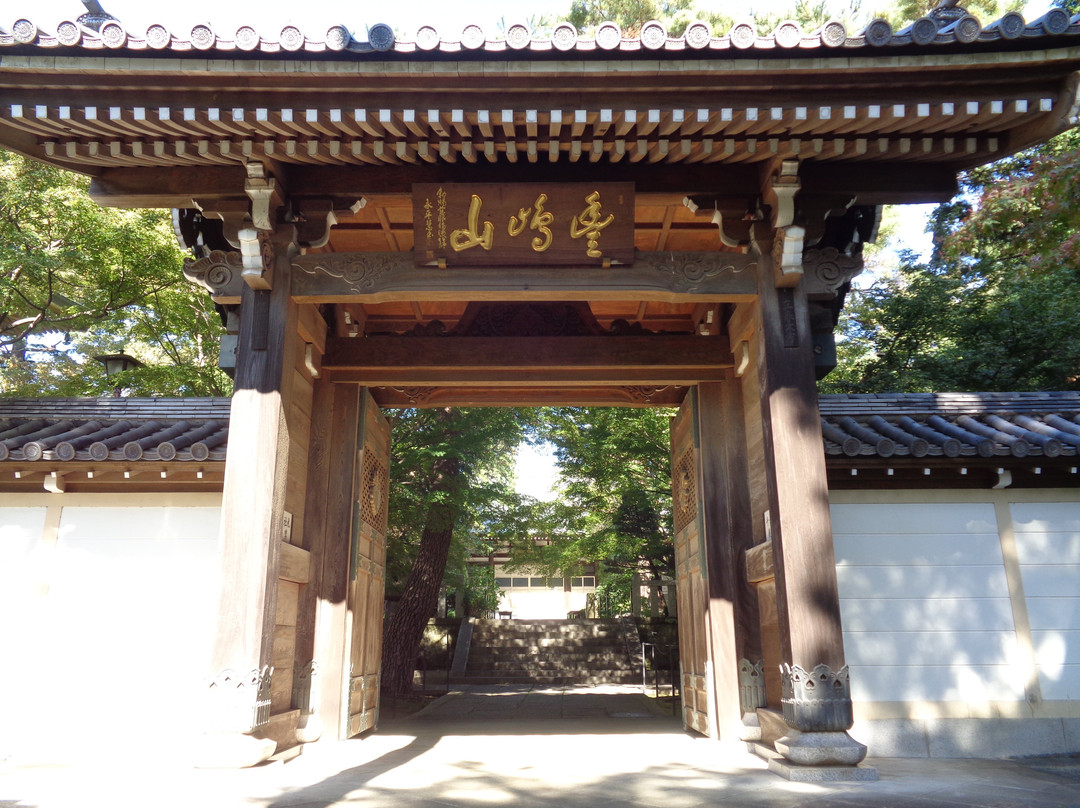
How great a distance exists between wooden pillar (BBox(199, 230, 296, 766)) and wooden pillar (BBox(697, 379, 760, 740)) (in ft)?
12.5

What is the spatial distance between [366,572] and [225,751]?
3024mm

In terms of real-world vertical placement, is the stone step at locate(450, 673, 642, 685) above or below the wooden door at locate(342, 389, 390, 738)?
below

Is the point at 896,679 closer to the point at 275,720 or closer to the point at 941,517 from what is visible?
the point at 941,517

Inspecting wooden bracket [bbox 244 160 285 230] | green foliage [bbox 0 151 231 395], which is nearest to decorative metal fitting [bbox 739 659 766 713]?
wooden bracket [bbox 244 160 285 230]

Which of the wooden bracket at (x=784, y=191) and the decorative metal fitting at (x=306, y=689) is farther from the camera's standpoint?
the decorative metal fitting at (x=306, y=689)

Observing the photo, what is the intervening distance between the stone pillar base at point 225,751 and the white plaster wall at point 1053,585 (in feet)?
20.2

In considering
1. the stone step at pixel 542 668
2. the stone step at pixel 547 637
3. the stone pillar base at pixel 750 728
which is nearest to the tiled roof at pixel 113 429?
the stone pillar base at pixel 750 728

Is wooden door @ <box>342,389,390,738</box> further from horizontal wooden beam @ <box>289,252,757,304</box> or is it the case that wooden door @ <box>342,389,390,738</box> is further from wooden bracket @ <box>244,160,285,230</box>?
wooden bracket @ <box>244,160,285,230</box>

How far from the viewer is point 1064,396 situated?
734 cm

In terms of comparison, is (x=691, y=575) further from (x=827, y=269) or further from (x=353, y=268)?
(x=353, y=268)

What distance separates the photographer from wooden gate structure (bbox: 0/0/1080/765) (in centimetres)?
446

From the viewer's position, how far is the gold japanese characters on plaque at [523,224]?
535cm

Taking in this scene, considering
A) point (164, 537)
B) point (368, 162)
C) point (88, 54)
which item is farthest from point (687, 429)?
point (88, 54)

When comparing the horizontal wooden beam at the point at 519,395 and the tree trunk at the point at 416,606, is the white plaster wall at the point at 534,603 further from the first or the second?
the horizontal wooden beam at the point at 519,395
